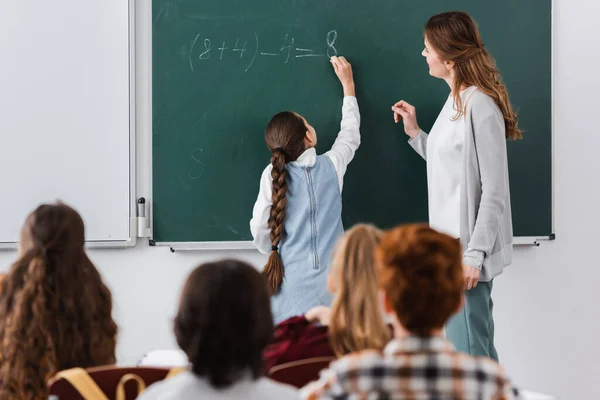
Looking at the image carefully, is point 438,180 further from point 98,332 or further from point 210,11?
point 98,332

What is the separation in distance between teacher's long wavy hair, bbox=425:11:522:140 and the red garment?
4.64 feet

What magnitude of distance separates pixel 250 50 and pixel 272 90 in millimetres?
213

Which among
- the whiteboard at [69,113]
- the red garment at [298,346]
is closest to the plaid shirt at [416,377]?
the red garment at [298,346]

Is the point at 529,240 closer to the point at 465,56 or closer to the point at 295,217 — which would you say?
the point at 465,56

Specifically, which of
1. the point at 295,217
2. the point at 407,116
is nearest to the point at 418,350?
the point at 295,217

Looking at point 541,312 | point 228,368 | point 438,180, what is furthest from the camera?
point 541,312

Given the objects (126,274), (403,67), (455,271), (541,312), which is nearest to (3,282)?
(455,271)

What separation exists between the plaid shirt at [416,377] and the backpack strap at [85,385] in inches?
20.3

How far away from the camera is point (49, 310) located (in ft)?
6.33

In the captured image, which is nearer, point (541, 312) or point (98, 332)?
point (98, 332)

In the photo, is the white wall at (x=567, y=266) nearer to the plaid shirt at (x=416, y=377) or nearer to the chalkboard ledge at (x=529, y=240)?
the chalkboard ledge at (x=529, y=240)

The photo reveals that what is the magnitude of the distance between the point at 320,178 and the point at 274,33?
2.47ft

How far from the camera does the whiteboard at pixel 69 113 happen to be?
334cm

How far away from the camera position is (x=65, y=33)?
336cm
